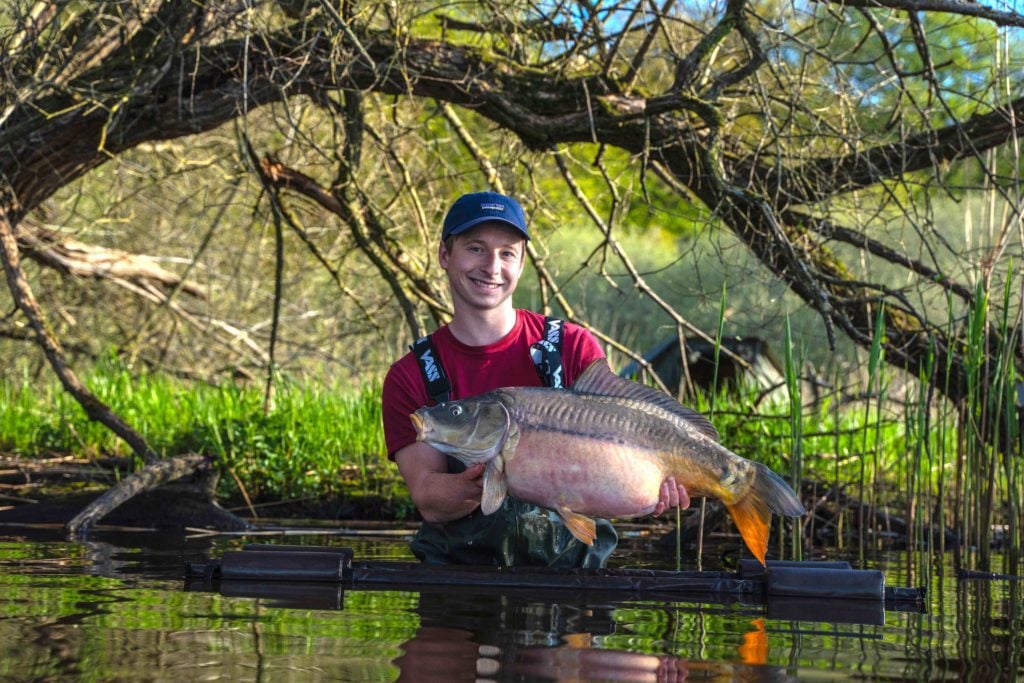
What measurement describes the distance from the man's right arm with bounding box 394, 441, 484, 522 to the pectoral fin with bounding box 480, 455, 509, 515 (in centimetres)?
23

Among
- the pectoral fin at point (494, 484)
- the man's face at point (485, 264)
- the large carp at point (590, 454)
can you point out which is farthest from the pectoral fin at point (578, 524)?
the man's face at point (485, 264)

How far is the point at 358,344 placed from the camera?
15.7 m

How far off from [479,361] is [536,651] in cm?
151

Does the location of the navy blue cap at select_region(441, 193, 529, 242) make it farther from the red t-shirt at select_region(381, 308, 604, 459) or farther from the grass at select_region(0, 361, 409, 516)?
the grass at select_region(0, 361, 409, 516)

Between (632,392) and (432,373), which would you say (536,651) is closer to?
(632,392)

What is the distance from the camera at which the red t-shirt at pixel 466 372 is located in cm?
510

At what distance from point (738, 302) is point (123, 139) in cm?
1282

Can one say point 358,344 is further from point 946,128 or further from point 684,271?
point 946,128

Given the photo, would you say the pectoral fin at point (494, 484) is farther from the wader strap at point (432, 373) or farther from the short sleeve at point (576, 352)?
the short sleeve at point (576, 352)

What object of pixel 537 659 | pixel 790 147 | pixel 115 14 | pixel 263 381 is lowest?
pixel 537 659

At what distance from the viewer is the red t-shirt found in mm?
5098

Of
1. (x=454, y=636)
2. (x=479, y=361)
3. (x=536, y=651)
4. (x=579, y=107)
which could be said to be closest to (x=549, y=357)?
(x=479, y=361)

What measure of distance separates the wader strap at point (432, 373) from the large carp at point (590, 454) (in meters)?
0.71

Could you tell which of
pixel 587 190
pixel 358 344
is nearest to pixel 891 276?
pixel 587 190
